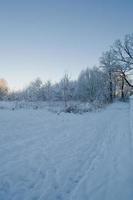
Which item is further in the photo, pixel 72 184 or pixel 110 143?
pixel 110 143

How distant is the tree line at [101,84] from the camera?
3876 cm

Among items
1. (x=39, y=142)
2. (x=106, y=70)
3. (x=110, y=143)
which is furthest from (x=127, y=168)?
(x=106, y=70)

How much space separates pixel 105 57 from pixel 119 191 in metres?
49.7

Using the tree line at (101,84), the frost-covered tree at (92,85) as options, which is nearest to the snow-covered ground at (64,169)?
the tree line at (101,84)

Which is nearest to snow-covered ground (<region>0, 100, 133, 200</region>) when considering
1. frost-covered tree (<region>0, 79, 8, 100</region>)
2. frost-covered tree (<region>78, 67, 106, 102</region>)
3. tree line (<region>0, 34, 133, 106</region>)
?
tree line (<region>0, 34, 133, 106</region>)

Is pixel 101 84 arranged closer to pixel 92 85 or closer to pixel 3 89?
pixel 92 85

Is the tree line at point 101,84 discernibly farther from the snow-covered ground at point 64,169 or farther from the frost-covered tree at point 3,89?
the snow-covered ground at point 64,169

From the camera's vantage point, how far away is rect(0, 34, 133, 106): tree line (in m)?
38.8

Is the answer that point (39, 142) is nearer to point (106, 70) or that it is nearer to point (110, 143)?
point (110, 143)

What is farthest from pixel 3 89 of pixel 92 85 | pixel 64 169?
pixel 64 169

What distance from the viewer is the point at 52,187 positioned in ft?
15.0

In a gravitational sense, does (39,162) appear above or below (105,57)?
below

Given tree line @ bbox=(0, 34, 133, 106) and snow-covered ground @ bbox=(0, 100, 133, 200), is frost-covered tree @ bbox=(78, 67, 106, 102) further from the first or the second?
snow-covered ground @ bbox=(0, 100, 133, 200)

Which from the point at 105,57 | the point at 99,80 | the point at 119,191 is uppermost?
the point at 105,57
